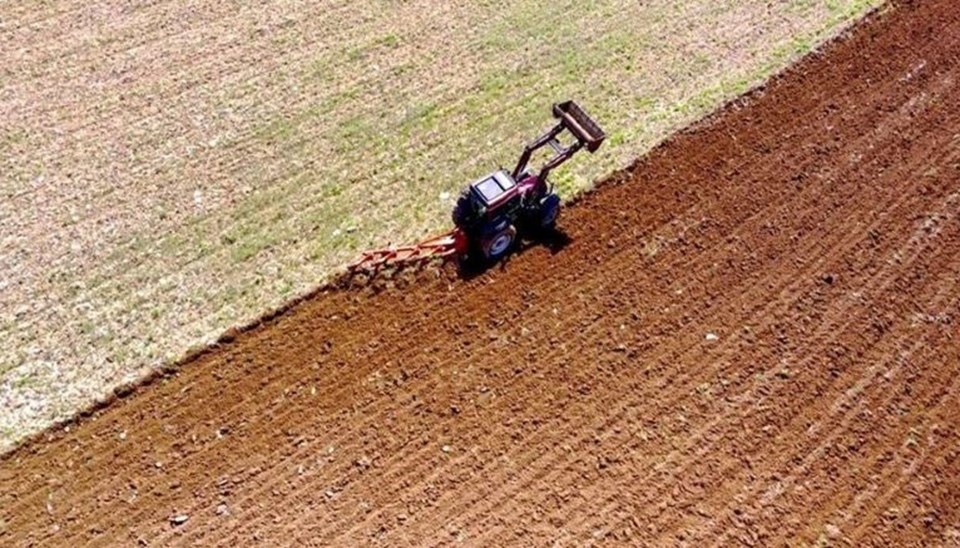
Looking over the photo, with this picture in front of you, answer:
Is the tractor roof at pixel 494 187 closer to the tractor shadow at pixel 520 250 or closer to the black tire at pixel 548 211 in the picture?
the black tire at pixel 548 211

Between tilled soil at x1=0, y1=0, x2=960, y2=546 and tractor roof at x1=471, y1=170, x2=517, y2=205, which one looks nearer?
tilled soil at x1=0, y1=0, x2=960, y2=546

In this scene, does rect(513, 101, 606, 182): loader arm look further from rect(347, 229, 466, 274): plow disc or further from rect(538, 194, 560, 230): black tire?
rect(347, 229, 466, 274): plow disc

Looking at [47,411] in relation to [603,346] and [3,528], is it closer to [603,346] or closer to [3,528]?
[3,528]

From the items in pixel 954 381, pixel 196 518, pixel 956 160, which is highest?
pixel 196 518

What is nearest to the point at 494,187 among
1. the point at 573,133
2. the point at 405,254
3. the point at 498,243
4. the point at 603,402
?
the point at 498,243

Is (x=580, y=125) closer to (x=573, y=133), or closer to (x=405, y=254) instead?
(x=573, y=133)

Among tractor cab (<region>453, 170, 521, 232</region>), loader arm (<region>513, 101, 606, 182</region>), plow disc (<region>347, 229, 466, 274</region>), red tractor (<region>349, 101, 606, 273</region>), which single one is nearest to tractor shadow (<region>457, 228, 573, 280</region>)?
red tractor (<region>349, 101, 606, 273</region>)

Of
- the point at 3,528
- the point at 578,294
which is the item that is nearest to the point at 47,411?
the point at 3,528

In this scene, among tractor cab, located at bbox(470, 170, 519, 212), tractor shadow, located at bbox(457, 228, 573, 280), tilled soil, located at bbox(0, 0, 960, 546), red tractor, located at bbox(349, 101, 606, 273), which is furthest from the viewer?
tractor shadow, located at bbox(457, 228, 573, 280)
